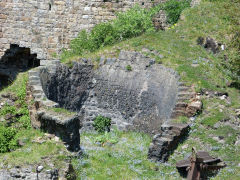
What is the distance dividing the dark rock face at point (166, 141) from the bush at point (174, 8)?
7397 mm

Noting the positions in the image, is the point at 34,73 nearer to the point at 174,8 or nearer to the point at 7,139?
the point at 7,139

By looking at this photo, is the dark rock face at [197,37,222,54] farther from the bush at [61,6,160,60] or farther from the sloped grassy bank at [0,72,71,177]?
the sloped grassy bank at [0,72,71,177]

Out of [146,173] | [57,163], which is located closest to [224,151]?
[146,173]

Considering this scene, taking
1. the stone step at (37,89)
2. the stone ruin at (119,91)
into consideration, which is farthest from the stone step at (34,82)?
the stone step at (37,89)

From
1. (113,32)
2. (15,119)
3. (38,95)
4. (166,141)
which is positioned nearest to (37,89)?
(38,95)

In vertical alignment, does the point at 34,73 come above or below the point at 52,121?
above

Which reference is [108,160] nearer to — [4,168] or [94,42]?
[4,168]

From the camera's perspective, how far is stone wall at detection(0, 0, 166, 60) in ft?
63.7

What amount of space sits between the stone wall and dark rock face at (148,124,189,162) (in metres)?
8.15

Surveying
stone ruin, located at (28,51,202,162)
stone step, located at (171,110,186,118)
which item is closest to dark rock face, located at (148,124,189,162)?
stone ruin, located at (28,51,202,162)

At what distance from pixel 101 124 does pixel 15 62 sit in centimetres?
665

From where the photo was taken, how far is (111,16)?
19.5 metres

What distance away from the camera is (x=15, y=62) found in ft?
66.1

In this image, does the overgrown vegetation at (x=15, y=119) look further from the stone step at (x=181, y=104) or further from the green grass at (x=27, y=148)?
the stone step at (x=181, y=104)
